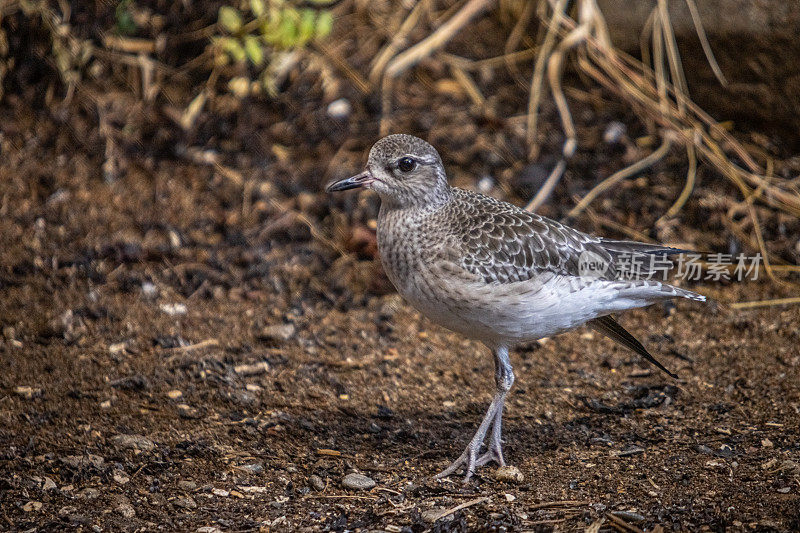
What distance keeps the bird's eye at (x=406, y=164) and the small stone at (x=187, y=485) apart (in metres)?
1.71

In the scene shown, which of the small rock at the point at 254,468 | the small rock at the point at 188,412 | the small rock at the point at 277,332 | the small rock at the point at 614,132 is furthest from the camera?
the small rock at the point at 614,132

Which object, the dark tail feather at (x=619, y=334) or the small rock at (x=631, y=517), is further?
the dark tail feather at (x=619, y=334)

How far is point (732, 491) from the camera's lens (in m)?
3.72

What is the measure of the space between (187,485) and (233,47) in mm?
3623

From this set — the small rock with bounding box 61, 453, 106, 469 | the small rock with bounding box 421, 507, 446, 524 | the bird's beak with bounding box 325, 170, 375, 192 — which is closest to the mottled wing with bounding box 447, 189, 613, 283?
the bird's beak with bounding box 325, 170, 375, 192

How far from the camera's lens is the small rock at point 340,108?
7047mm

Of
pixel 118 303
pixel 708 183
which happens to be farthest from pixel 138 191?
pixel 708 183

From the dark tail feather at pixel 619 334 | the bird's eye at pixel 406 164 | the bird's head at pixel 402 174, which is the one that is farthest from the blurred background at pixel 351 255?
the bird's eye at pixel 406 164

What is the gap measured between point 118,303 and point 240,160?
179 centimetres

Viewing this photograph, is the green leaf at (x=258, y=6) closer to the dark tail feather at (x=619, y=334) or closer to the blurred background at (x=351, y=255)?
the blurred background at (x=351, y=255)

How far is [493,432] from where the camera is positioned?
4.20 metres

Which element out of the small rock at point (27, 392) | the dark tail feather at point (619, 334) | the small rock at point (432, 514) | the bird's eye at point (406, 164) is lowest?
the small rock at point (432, 514)

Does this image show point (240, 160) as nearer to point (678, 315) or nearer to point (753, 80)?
point (678, 315)

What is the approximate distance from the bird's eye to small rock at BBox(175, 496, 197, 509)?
176cm
